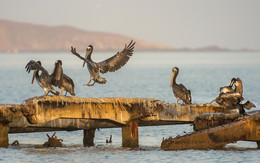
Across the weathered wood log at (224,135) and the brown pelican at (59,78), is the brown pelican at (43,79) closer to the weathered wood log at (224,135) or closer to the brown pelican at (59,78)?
the brown pelican at (59,78)

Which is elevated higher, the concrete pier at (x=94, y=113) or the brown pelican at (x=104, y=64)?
the brown pelican at (x=104, y=64)

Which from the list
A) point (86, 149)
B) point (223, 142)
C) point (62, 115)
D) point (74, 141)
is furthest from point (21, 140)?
point (223, 142)

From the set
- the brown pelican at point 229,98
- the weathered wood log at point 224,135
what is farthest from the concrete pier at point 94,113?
the weathered wood log at point 224,135

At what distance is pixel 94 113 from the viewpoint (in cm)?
1652

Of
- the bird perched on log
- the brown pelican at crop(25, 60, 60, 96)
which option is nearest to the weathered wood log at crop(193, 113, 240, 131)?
the bird perched on log

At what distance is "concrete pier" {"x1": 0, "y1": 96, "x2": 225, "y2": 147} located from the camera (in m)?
15.8

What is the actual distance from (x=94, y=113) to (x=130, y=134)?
1554mm

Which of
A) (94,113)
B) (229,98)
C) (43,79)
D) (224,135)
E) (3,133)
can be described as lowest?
(224,135)

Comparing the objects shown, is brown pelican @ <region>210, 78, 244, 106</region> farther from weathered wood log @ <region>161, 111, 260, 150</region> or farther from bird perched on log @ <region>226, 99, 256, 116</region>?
weathered wood log @ <region>161, 111, 260, 150</region>

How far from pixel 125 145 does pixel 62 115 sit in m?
2.52

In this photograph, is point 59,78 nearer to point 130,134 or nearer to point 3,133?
point 3,133

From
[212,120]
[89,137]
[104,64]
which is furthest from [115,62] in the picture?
[212,120]

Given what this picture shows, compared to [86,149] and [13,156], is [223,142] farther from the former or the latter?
[13,156]

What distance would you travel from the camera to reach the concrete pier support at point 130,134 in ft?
57.1
